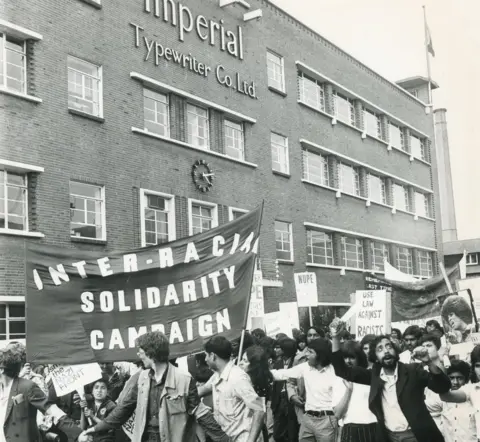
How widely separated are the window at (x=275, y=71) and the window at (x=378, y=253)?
9245mm

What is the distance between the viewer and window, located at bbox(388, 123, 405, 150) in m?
37.5

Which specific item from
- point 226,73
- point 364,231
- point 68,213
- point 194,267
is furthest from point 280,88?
point 194,267

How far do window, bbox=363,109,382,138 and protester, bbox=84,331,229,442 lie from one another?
29.3 meters

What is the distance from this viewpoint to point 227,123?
2502 cm

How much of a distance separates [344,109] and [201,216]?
12.2 meters

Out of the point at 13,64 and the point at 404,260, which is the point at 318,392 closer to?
the point at 13,64

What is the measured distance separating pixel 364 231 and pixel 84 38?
1732 centimetres

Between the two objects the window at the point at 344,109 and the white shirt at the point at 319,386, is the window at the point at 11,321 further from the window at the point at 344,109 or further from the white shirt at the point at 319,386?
the window at the point at 344,109

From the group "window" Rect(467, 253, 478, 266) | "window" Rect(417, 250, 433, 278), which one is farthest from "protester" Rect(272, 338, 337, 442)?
"window" Rect(467, 253, 478, 266)

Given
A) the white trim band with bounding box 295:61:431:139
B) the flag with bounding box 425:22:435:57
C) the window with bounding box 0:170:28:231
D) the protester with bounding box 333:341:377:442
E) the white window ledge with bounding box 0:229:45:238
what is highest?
the flag with bounding box 425:22:435:57

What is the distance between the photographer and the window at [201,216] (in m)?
22.6

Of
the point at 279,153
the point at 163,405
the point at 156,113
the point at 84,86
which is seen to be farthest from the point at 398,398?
the point at 279,153

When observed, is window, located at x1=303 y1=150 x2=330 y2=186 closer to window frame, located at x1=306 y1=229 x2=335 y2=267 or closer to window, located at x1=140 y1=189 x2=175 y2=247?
window frame, located at x1=306 y1=229 x2=335 y2=267

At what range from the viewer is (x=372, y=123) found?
35.8 metres
